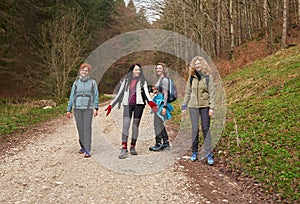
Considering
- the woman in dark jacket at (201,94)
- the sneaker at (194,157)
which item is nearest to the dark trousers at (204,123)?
the woman in dark jacket at (201,94)

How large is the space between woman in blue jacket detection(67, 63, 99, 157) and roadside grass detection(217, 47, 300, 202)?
2.91m

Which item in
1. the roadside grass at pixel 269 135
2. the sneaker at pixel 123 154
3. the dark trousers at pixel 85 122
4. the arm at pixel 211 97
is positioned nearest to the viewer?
the roadside grass at pixel 269 135

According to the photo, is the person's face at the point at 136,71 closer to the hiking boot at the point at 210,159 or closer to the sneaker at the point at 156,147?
the sneaker at the point at 156,147

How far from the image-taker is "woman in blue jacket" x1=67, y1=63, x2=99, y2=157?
21.9 ft

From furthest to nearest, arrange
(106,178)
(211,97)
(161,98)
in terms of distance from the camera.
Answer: (161,98) < (211,97) < (106,178)

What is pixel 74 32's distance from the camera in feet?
78.5

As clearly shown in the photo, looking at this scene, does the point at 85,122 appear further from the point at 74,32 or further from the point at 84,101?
the point at 74,32

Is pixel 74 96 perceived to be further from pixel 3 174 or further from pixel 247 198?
pixel 247 198

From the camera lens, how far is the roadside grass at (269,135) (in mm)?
5009

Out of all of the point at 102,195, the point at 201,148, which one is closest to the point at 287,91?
the point at 201,148

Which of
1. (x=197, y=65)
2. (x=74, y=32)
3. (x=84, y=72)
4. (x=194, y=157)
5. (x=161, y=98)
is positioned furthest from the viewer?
(x=74, y=32)

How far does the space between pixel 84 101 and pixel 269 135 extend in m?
4.01

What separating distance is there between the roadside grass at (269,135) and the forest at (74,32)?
24.0 ft

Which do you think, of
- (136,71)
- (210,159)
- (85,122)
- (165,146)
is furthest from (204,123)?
(85,122)
